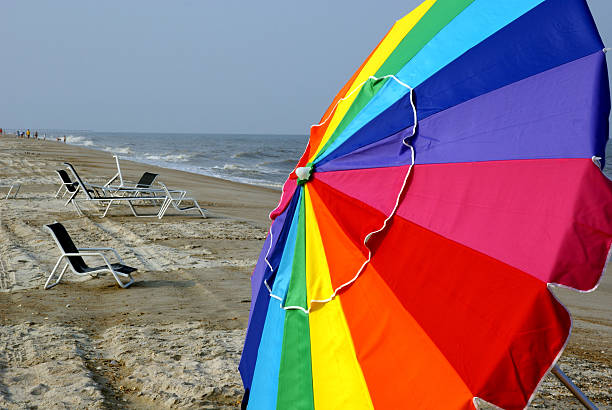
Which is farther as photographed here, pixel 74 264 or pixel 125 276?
pixel 125 276

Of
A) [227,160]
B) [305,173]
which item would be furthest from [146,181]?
[227,160]

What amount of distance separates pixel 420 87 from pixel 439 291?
788 millimetres

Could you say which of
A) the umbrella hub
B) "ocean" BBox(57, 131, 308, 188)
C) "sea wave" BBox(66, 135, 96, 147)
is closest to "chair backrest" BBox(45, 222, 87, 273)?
the umbrella hub

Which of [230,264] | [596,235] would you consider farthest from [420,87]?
[230,264]

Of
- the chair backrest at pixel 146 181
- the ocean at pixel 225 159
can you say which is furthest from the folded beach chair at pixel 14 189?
the ocean at pixel 225 159

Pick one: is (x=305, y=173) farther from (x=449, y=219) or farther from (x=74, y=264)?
(x=74, y=264)

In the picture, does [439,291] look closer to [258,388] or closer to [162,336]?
[258,388]

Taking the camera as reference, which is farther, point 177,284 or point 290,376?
point 177,284

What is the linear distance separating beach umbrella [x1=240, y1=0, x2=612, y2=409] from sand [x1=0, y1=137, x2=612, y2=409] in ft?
6.41

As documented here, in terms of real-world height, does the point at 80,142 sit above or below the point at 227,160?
below

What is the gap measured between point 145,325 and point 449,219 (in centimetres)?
422

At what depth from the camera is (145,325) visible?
547 centimetres

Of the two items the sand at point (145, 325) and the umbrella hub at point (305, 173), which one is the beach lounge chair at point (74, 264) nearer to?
the sand at point (145, 325)

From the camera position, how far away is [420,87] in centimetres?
217
